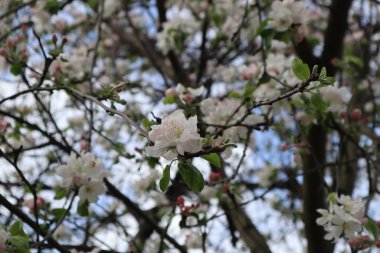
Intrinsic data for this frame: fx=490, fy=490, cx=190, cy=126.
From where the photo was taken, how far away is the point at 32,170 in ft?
14.2

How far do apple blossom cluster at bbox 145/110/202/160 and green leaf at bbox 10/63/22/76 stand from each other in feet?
4.24

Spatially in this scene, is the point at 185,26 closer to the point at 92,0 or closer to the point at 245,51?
the point at 92,0

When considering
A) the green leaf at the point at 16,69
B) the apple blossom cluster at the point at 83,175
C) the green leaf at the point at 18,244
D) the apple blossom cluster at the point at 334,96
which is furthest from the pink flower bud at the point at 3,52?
the apple blossom cluster at the point at 334,96

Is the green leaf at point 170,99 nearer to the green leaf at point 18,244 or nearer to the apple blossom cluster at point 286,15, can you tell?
the apple blossom cluster at point 286,15

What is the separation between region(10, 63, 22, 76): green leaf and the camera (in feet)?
7.39

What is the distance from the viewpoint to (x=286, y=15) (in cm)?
230

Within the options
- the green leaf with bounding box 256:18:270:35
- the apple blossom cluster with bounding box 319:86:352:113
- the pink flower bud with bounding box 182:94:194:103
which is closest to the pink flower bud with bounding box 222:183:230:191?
the pink flower bud with bounding box 182:94:194:103

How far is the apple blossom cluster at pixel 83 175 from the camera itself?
6.23 ft

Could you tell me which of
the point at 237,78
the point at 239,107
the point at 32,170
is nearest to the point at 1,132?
the point at 239,107

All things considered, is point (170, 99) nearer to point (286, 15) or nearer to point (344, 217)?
point (286, 15)

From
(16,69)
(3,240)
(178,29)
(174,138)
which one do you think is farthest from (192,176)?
(178,29)

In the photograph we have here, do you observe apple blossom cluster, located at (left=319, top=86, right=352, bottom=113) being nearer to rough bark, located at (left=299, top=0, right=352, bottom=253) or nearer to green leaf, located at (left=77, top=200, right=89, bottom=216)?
rough bark, located at (left=299, top=0, right=352, bottom=253)

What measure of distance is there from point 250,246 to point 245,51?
80.8 inches

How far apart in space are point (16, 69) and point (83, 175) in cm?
69
